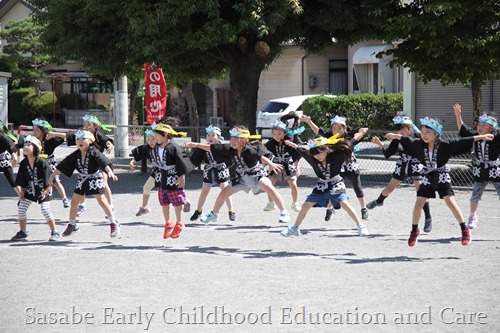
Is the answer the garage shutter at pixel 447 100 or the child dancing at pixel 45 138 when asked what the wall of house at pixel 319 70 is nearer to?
the garage shutter at pixel 447 100

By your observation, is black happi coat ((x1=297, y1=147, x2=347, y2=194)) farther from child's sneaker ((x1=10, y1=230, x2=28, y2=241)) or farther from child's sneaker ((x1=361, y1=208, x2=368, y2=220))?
child's sneaker ((x1=10, y1=230, x2=28, y2=241))

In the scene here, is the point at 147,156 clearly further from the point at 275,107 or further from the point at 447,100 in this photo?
the point at 275,107

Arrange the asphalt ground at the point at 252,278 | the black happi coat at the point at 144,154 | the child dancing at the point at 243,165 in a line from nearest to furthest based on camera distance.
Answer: the asphalt ground at the point at 252,278 → the child dancing at the point at 243,165 → the black happi coat at the point at 144,154

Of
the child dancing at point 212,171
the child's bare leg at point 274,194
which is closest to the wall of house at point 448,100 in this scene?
the child dancing at point 212,171

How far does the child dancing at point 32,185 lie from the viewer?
1109cm

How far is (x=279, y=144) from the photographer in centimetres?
Result: 1367

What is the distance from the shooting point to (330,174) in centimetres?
1077

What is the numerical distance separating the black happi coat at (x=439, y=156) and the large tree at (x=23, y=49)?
31.7 metres

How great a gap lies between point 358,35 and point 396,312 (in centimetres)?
1277

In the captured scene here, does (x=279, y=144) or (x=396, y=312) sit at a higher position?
(x=279, y=144)

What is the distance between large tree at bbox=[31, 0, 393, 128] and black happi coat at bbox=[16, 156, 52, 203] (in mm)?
6724

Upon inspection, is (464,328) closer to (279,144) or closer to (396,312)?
(396,312)

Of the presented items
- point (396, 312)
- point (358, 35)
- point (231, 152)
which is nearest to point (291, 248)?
point (231, 152)

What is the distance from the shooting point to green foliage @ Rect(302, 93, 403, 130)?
2947 centimetres
